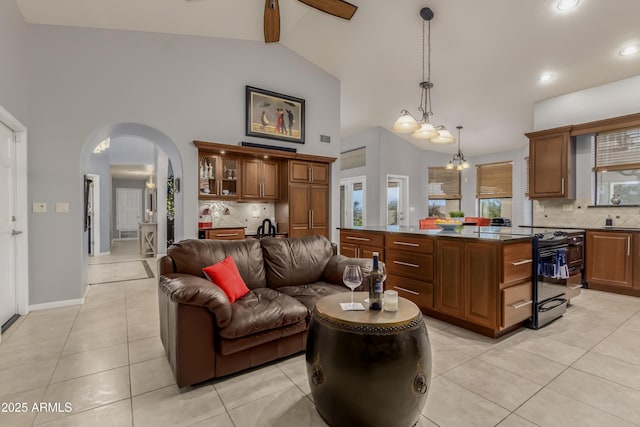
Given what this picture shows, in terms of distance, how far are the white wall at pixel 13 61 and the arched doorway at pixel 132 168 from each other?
75 centimetres

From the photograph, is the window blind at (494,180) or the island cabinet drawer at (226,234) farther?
the window blind at (494,180)

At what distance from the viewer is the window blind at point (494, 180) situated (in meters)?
8.32

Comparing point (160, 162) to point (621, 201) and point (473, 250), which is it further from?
point (621, 201)

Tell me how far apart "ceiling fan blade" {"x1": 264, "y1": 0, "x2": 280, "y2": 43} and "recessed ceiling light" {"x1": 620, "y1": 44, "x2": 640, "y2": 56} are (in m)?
4.47

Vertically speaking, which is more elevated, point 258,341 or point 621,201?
point 621,201

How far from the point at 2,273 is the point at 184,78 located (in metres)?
3.27

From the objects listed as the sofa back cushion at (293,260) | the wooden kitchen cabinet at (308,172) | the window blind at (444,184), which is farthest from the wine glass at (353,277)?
the window blind at (444,184)

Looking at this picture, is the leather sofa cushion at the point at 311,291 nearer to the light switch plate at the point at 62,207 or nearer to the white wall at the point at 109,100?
the white wall at the point at 109,100

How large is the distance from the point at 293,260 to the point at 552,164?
4795 mm

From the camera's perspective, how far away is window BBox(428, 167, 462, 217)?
30.2 feet

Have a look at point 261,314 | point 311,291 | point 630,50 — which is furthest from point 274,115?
point 630,50

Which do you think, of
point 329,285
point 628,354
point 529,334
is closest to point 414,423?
point 329,285

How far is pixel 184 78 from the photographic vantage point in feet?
15.1

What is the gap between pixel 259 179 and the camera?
5336mm
